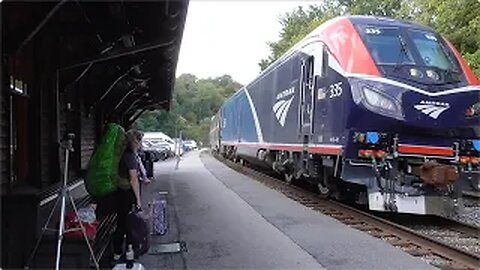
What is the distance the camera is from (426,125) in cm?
893

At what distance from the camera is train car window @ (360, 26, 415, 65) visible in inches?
370

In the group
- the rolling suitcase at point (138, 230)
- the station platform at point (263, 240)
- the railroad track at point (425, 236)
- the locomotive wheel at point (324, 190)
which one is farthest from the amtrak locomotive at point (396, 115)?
the rolling suitcase at point (138, 230)

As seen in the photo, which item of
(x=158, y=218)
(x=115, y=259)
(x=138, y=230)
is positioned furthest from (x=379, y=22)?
(x=115, y=259)

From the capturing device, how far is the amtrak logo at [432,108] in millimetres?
8875

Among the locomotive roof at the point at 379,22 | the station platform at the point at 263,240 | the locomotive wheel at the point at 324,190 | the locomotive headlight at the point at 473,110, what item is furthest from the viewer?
the locomotive wheel at the point at 324,190

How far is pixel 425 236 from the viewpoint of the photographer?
7.84 metres

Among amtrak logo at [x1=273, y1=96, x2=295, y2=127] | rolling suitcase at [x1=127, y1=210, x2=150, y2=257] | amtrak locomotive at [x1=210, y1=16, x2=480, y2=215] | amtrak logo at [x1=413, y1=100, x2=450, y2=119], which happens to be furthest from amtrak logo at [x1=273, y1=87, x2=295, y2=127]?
rolling suitcase at [x1=127, y1=210, x2=150, y2=257]

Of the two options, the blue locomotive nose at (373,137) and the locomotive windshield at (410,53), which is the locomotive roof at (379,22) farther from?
the blue locomotive nose at (373,137)

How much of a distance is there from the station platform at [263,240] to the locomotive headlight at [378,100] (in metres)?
1.91

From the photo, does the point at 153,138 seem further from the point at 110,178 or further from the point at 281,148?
the point at 110,178

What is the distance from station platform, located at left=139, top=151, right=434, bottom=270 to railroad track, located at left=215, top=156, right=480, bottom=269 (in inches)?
12.6

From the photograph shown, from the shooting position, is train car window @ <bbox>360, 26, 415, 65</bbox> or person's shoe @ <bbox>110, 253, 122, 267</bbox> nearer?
person's shoe @ <bbox>110, 253, 122, 267</bbox>

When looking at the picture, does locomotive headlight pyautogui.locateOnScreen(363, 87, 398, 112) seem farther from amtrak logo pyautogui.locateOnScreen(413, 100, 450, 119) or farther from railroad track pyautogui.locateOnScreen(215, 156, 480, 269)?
railroad track pyautogui.locateOnScreen(215, 156, 480, 269)

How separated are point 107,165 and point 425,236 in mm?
4371
